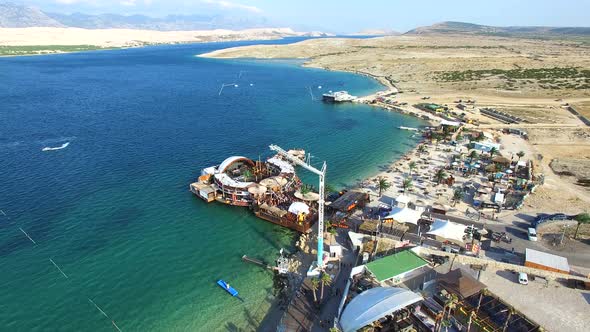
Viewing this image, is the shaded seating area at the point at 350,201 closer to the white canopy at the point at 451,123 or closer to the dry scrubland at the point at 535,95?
the dry scrubland at the point at 535,95

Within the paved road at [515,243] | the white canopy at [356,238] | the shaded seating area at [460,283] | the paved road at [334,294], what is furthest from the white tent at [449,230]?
the paved road at [334,294]

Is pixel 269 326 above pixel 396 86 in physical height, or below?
below

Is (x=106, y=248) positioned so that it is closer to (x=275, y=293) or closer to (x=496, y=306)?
(x=275, y=293)

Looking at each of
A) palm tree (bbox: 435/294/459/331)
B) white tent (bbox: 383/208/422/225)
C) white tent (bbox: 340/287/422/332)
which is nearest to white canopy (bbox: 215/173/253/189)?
white tent (bbox: 383/208/422/225)

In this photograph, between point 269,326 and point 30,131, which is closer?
point 269,326

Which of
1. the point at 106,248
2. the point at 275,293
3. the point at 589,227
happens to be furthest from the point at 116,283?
the point at 589,227

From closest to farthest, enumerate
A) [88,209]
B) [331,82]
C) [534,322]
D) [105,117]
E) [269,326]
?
[534,322], [269,326], [88,209], [105,117], [331,82]

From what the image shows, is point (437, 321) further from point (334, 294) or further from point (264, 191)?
point (264, 191)

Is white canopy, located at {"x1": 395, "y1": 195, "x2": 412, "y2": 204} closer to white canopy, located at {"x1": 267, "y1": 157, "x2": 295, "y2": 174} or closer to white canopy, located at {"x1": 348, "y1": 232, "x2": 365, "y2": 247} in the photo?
white canopy, located at {"x1": 348, "y1": 232, "x2": 365, "y2": 247}
